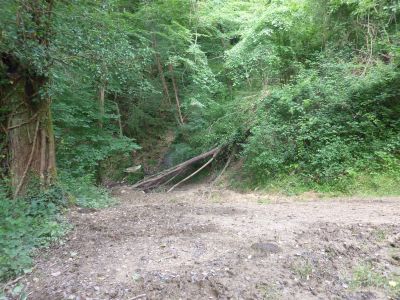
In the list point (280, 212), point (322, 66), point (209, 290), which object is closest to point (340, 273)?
point (209, 290)

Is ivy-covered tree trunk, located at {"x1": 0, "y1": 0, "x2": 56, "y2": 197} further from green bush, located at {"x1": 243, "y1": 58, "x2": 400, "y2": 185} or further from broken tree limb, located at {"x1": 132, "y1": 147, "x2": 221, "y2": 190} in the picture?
green bush, located at {"x1": 243, "y1": 58, "x2": 400, "y2": 185}

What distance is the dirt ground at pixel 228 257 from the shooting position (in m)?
3.35

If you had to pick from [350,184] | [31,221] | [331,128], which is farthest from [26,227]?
[331,128]

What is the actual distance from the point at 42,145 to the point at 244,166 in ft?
19.0

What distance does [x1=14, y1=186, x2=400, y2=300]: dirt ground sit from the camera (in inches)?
132

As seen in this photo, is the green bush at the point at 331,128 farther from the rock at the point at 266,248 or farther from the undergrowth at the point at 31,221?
the undergrowth at the point at 31,221

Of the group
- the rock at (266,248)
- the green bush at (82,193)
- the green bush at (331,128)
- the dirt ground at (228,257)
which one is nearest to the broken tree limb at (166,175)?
the green bush at (331,128)

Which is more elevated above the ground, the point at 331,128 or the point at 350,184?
the point at 331,128

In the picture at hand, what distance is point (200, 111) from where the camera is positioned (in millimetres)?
13188

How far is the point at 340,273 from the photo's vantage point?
11.8 ft

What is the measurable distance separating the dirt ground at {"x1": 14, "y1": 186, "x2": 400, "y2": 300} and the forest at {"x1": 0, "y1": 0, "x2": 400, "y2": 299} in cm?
6

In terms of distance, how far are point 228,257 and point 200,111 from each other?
964 centimetres

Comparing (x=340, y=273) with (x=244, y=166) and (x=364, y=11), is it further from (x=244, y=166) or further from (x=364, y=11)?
(x=364, y=11)

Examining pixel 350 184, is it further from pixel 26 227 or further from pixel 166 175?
pixel 166 175
